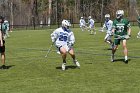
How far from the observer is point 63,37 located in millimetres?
16484

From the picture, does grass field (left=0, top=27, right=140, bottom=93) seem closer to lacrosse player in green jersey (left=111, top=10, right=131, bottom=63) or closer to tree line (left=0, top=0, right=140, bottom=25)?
lacrosse player in green jersey (left=111, top=10, right=131, bottom=63)

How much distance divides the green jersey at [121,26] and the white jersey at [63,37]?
2721 millimetres

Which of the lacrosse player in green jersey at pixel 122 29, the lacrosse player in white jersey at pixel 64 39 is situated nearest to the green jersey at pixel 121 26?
the lacrosse player in green jersey at pixel 122 29

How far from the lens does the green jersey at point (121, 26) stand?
18.3 metres

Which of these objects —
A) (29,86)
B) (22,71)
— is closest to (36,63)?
(22,71)

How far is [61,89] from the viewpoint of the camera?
12016mm

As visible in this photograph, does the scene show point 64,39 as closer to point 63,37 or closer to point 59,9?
point 63,37

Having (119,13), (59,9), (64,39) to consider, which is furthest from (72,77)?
(59,9)

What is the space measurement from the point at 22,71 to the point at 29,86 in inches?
151

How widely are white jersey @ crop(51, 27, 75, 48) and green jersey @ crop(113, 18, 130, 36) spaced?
2721mm

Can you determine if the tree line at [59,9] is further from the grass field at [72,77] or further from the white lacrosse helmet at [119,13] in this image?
the grass field at [72,77]

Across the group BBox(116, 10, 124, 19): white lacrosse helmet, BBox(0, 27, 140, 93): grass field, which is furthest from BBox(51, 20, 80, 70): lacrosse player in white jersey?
BBox(116, 10, 124, 19): white lacrosse helmet

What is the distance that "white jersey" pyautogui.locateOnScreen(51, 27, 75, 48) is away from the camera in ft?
Answer: 53.8

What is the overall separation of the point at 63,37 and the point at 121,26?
3.05m
